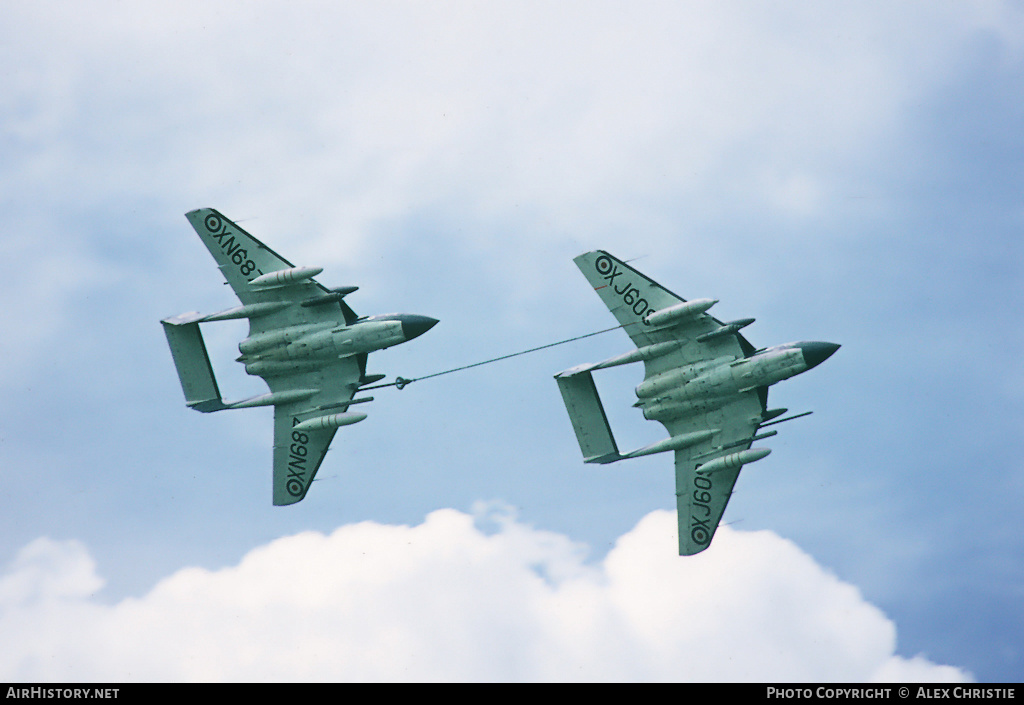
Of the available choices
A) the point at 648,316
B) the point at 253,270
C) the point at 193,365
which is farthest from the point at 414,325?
the point at 193,365

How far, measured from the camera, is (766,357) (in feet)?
143

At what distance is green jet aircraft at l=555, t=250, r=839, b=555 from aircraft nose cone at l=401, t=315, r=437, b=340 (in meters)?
5.54

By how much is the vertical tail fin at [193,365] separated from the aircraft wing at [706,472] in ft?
59.5

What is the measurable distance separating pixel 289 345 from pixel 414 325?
496cm

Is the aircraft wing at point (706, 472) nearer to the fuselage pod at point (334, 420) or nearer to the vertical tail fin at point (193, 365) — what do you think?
the fuselage pod at point (334, 420)

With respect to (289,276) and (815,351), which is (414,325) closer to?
(289,276)

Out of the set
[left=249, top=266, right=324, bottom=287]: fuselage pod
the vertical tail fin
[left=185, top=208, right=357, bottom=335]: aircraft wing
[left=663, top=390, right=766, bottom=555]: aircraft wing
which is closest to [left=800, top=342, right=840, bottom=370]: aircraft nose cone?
[left=663, top=390, right=766, bottom=555]: aircraft wing

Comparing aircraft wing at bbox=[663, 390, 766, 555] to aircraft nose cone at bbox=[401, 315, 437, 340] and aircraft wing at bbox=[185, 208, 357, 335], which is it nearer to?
aircraft nose cone at bbox=[401, 315, 437, 340]

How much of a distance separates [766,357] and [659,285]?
4915 millimetres

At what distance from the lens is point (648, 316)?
44.8 meters
